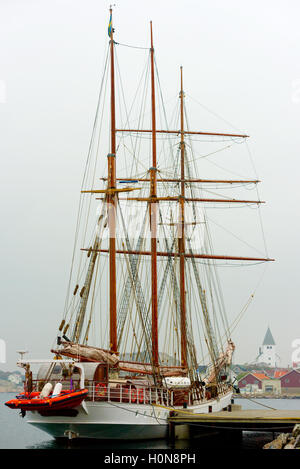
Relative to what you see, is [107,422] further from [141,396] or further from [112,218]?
[112,218]

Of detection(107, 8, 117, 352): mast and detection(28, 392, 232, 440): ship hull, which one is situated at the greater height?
detection(107, 8, 117, 352): mast

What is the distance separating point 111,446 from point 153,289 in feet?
48.5

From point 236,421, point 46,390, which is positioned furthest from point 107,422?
point 236,421

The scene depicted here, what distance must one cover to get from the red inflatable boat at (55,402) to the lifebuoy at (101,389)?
202cm

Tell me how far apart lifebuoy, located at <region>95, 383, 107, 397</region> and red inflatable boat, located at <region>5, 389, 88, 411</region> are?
2024mm

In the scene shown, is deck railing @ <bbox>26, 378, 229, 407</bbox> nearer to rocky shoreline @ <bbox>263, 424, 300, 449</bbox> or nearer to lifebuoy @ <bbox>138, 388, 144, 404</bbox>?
lifebuoy @ <bbox>138, 388, 144, 404</bbox>

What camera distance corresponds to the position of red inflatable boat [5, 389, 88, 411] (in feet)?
120

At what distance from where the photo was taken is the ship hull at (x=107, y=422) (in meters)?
39.2

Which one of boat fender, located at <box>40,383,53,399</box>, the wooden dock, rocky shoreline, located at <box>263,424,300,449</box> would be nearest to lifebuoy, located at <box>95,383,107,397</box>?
boat fender, located at <box>40,383,53,399</box>

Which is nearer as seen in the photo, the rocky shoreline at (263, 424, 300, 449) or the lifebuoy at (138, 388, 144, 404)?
the rocky shoreline at (263, 424, 300, 449)

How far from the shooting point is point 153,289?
171 ft
